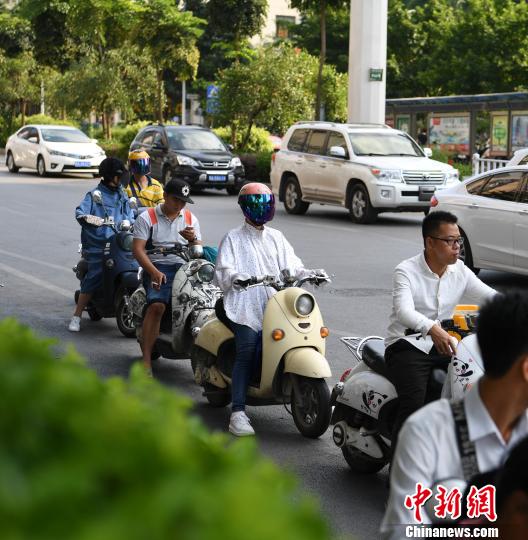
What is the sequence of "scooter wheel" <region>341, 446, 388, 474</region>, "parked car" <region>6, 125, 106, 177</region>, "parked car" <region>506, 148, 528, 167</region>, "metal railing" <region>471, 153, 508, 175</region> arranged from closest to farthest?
"scooter wheel" <region>341, 446, 388, 474</region> < "parked car" <region>506, 148, 528, 167</region> < "metal railing" <region>471, 153, 508, 175</region> < "parked car" <region>6, 125, 106, 177</region>

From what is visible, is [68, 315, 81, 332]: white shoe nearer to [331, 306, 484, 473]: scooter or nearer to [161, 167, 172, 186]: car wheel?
[331, 306, 484, 473]: scooter

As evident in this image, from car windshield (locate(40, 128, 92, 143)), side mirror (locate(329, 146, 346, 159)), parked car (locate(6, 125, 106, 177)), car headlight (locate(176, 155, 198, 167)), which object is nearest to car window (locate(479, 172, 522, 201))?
side mirror (locate(329, 146, 346, 159))

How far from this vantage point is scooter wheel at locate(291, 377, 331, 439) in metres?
6.64

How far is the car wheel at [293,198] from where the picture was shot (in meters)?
23.2

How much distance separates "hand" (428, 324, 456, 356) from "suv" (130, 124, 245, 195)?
72.9 feet

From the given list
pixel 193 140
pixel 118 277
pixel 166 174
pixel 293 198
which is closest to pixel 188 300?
pixel 118 277

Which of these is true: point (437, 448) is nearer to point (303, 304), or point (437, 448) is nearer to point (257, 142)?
point (303, 304)

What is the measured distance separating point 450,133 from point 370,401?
2935 cm

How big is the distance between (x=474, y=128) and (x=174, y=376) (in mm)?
25774

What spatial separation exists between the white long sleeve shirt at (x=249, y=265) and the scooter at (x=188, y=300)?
3.10 ft

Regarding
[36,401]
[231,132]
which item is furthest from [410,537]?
[231,132]

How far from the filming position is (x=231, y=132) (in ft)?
129

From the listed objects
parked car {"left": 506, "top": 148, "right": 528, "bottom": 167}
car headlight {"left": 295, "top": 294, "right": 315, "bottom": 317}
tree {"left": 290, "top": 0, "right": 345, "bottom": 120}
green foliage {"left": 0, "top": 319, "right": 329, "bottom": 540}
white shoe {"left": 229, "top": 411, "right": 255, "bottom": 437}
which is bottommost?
white shoe {"left": 229, "top": 411, "right": 255, "bottom": 437}

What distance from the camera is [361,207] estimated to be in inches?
839
